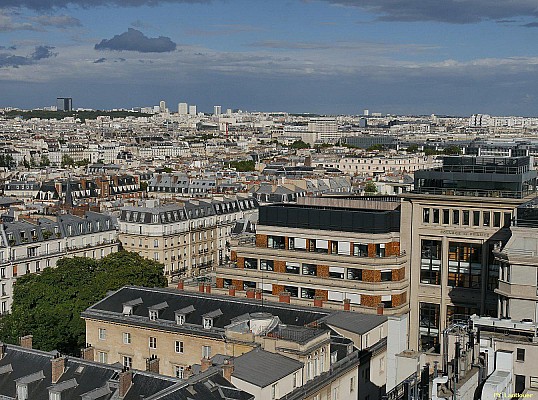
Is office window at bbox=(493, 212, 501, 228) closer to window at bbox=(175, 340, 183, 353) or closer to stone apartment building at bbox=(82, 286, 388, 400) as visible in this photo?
stone apartment building at bbox=(82, 286, 388, 400)

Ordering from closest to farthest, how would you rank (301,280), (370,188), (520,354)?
1. (520,354)
2. (301,280)
3. (370,188)

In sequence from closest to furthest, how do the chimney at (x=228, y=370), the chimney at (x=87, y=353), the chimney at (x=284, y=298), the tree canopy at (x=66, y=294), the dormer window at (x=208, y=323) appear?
1. the chimney at (x=228, y=370)
2. the dormer window at (x=208, y=323)
3. the chimney at (x=87, y=353)
4. the chimney at (x=284, y=298)
5. the tree canopy at (x=66, y=294)

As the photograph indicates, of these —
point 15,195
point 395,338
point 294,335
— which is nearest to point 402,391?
point 294,335

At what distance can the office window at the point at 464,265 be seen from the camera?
62156mm

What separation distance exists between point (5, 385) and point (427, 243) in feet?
112

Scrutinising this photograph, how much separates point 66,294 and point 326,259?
83.0 feet

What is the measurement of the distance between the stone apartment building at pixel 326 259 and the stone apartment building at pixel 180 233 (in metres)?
43.0

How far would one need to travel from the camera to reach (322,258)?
65.3 metres

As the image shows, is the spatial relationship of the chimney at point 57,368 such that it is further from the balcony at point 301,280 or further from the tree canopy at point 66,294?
the balcony at point 301,280

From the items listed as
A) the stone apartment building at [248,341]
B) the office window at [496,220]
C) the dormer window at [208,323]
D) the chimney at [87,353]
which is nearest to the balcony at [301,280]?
the office window at [496,220]

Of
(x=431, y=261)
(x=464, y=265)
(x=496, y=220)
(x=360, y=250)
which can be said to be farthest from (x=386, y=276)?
(x=496, y=220)

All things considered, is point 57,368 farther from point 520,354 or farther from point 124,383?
point 520,354

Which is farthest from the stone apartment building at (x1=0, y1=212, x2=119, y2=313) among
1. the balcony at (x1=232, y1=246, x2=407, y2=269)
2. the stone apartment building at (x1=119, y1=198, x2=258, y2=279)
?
the balcony at (x1=232, y1=246, x2=407, y2=269)

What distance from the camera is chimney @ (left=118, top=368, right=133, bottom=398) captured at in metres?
41.6
